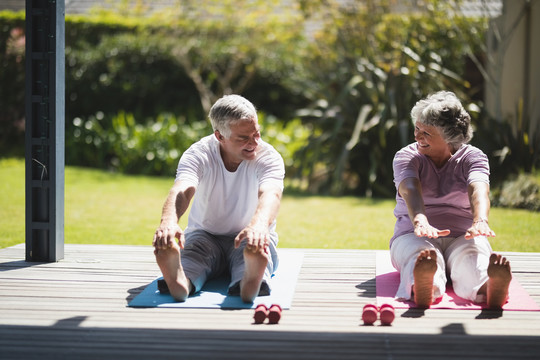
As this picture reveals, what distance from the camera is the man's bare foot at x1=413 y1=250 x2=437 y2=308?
3035 mm

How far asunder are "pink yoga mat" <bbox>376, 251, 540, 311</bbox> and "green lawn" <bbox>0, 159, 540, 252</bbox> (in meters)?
1.53

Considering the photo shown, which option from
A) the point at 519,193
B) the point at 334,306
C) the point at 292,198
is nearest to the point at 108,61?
the point at 292,198

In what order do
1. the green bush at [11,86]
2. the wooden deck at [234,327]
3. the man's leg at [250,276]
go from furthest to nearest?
the green bush at [11,86] → the man's leg at [250,276] → the wooden deck at [234,327]

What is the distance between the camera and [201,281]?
11.5ft

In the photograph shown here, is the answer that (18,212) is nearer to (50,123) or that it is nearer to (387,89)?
(50,123)

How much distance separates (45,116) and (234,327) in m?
2.00

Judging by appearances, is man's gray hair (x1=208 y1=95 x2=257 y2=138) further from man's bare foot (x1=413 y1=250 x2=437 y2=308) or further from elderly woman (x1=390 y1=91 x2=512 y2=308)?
man's bare foot (x1=413 y1=250 x2=437 y2=308)

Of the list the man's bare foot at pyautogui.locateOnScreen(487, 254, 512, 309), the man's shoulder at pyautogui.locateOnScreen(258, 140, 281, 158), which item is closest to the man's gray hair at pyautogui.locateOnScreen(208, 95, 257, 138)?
the man's shoulder at pyautogui.locateOnScreen(258, 140, 281, 158)

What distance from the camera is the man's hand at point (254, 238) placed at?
3.09 metres

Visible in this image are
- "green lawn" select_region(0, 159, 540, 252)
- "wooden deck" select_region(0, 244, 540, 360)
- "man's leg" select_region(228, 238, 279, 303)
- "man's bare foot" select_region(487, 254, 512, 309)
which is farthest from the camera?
"green lawn" select_region(0, 159, 540, 252)

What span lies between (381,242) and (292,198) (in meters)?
2.61

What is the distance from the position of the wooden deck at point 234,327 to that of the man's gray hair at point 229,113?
937mm

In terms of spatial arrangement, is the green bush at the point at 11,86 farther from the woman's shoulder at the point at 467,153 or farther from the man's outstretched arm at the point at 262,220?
the woman's shoulder at the point at 467,153

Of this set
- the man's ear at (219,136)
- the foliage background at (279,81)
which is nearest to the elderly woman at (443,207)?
the man's ear at (219,136)
